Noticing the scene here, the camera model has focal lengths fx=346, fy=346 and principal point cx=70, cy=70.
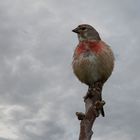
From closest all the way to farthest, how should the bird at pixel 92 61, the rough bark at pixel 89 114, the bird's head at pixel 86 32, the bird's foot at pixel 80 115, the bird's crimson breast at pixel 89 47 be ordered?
the rough bark at pixel 89 114
the bird's foot at pixel 80 115
the bird at pixel 92 61
the bird's crimson breast at pixel 89 47
the bird's head at pixel 86 32

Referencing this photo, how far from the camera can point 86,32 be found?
10.7 meters

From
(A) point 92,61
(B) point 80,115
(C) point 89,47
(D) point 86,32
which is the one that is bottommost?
(B) point 80,115

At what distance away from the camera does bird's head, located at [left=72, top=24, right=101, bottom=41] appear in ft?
34.8

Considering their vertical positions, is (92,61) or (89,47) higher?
(89,47)

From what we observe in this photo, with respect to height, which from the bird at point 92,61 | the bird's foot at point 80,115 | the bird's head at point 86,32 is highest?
the bird's head at point 86,32

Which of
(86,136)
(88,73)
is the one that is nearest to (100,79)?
(88,73)

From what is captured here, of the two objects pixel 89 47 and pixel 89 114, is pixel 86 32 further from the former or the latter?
pixel 89 114

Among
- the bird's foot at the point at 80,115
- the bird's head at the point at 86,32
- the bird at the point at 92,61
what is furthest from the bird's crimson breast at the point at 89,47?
the bird's foot at the point at 80,115

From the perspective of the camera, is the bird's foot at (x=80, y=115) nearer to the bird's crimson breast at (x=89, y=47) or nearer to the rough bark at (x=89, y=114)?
the rough bark at (x=89, y=114)

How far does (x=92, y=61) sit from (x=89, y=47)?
1.94 ft

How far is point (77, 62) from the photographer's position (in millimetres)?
10000

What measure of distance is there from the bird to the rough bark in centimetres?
102

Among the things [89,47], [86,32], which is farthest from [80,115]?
[86,32]

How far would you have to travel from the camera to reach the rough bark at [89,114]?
760cm
